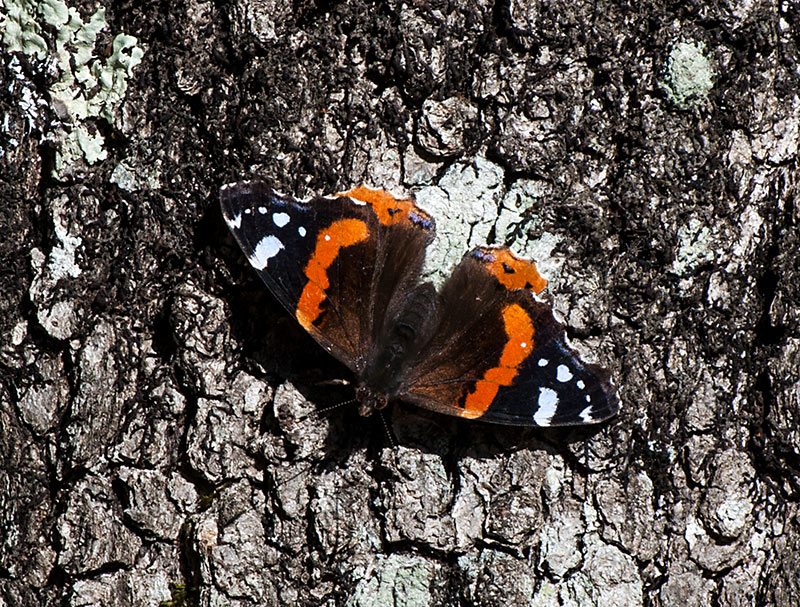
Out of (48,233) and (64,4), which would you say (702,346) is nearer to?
(48,233)

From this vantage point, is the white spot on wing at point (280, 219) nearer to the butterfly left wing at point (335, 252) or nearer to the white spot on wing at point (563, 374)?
the butterfly left wing at point (335, 252)

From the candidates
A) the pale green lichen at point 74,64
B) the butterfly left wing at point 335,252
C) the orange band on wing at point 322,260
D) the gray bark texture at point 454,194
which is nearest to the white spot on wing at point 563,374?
the gray bark texture at point 454,194

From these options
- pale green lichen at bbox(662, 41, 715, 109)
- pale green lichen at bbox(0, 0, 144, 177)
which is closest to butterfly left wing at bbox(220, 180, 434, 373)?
pale green lichen at bbox(0, 0, 144, 177)

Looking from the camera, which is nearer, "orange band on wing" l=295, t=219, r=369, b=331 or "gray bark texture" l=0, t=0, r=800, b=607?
"gray bark texture" l=0, t=0, r=800, b=607

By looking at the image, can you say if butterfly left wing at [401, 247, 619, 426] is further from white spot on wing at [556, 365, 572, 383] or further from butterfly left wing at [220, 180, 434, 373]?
butterfly left wing at [220, 180, 434, 373]

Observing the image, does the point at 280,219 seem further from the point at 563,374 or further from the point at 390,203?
the point at 563,374

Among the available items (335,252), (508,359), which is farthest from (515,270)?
(335,252)
